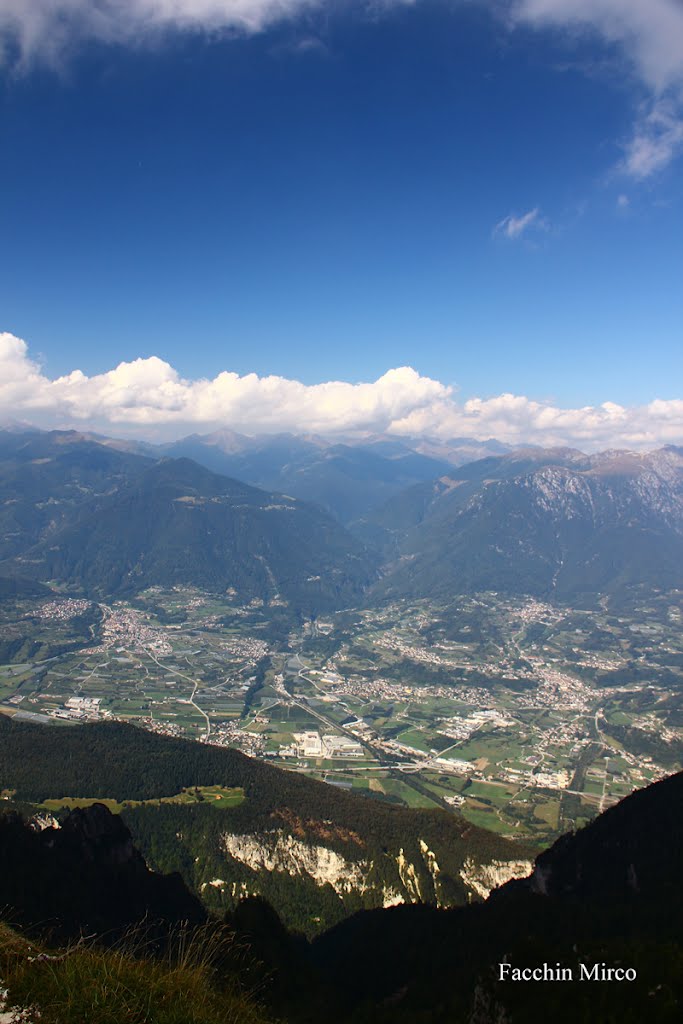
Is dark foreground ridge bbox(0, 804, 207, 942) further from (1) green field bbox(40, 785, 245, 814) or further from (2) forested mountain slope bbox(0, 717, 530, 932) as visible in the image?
(1) green field bbox(40, 785, 245, 814)

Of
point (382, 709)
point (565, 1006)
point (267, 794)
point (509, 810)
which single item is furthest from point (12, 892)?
point (382, 709)

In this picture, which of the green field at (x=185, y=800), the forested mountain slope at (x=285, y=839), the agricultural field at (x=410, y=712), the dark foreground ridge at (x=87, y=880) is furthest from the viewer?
the agricultural field at (x=410, y=712)

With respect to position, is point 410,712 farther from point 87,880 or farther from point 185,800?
point 87,880

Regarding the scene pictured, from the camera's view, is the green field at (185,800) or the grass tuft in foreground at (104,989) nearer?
the grass tuft in foreground at (104,989)

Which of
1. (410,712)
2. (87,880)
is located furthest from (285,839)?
(410,712)

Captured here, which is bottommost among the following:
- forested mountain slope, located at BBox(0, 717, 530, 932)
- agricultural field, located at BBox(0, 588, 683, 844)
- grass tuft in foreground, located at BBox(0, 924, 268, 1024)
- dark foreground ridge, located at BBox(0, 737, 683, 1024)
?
agricultural field, located at BBox(0, 588, 683, 844)

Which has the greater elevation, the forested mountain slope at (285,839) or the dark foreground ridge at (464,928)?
the dark foreground ridge at (464,928)

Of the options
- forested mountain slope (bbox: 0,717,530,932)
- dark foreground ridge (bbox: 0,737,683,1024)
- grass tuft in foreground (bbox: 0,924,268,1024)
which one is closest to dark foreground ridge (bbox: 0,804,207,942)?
dark foreground ridge (bbox: 0,737,683,1024)

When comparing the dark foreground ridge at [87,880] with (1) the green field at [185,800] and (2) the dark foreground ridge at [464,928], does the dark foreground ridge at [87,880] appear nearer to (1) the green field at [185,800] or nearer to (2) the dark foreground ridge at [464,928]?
(2) the dark foreground ridge at [464,928]

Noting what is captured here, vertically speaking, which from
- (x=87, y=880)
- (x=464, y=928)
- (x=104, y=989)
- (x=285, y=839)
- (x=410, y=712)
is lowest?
(x=410, y=712)

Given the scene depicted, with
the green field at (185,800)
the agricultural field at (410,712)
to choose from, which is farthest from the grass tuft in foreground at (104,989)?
the agricultural field at (410,712)

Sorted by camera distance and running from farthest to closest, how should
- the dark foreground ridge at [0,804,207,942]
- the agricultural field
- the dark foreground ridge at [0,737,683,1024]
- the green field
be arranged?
the agricultural field < the green field < the dark foreground ridge at [0,804,207,942] < the dark foreground ridge at [0,737,683,1024]

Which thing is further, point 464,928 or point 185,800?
point 185,800
